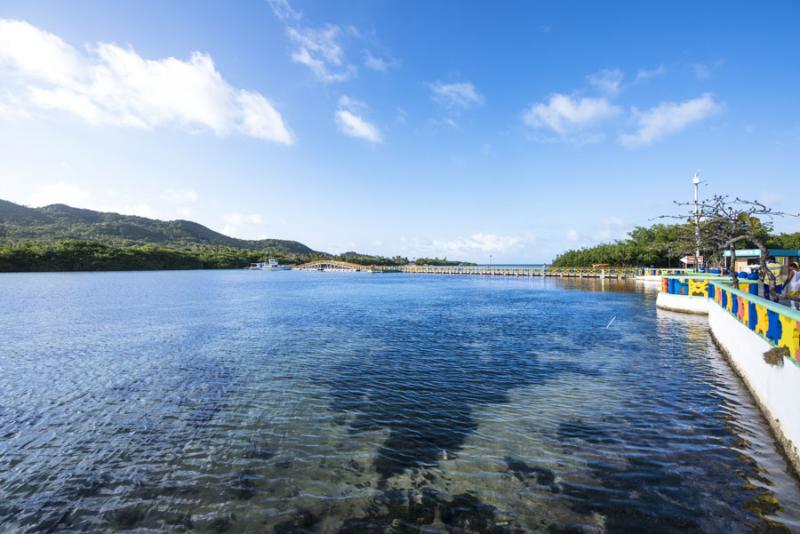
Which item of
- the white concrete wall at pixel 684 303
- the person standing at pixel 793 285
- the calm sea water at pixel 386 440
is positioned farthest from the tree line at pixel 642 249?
the calm sea water at pixel 386 440

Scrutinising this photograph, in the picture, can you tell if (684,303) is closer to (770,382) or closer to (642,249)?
(770,382)

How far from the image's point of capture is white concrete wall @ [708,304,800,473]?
6742mm

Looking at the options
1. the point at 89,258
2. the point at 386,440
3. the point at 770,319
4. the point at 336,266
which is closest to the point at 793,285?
the point at 770,319

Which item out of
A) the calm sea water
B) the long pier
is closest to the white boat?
the long pier

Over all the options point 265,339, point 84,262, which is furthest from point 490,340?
point 84,262

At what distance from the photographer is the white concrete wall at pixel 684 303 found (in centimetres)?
2564

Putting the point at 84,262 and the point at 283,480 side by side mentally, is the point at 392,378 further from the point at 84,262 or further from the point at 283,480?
the point at 84,262

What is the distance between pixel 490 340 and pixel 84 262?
15182 centimetres

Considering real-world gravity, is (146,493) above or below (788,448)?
below

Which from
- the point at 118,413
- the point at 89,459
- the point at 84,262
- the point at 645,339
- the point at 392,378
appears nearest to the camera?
the point at 89,459

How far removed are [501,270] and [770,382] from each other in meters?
104

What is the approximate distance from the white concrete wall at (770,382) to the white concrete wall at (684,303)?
45.1 feet

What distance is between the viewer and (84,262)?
124 meters

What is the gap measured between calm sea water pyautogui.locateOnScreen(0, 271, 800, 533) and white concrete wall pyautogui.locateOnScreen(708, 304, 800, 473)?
0.39 meters
